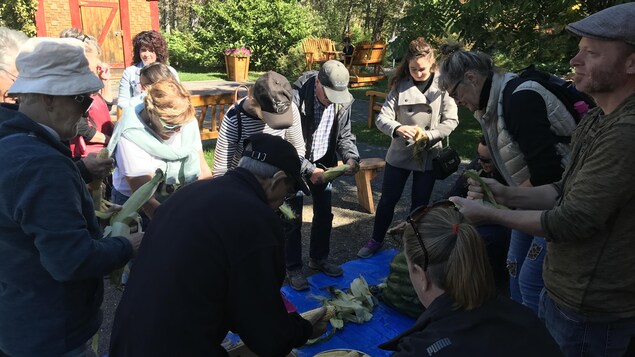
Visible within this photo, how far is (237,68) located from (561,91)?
1718 cm

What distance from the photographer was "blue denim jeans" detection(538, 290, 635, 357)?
6.66 ft

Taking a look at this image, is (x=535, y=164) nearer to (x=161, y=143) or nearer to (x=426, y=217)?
(x=426, y=217)

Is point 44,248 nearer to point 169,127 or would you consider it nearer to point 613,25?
point 169,127

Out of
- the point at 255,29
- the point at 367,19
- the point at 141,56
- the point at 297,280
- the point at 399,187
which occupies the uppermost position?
the point at 367,19

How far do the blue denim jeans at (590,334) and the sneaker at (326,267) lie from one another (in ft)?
8.65

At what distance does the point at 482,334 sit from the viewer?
1647mm

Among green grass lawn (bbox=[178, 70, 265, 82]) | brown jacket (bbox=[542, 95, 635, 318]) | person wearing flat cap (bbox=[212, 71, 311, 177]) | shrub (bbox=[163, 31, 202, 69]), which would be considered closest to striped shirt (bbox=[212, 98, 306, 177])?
person wearing flat cap (bbox=[212, 71, 311, 177])

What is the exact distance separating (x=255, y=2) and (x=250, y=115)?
740 inches

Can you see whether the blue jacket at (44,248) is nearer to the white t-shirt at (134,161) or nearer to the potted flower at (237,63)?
the white t-shirt at (134,161)

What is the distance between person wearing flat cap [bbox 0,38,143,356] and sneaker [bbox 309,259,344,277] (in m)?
2.74

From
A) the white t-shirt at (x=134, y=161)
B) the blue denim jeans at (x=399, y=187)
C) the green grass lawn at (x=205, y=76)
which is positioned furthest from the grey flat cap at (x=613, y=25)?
the green grass lawn at (x=205, y=76)

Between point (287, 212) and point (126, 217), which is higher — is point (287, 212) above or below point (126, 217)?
below

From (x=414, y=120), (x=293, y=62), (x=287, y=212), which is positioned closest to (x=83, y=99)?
(x=287, y=212)

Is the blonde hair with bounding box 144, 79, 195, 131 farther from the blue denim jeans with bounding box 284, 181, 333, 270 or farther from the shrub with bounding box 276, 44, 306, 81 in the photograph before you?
the shrub with bounding box 276, 44, 306, 81
